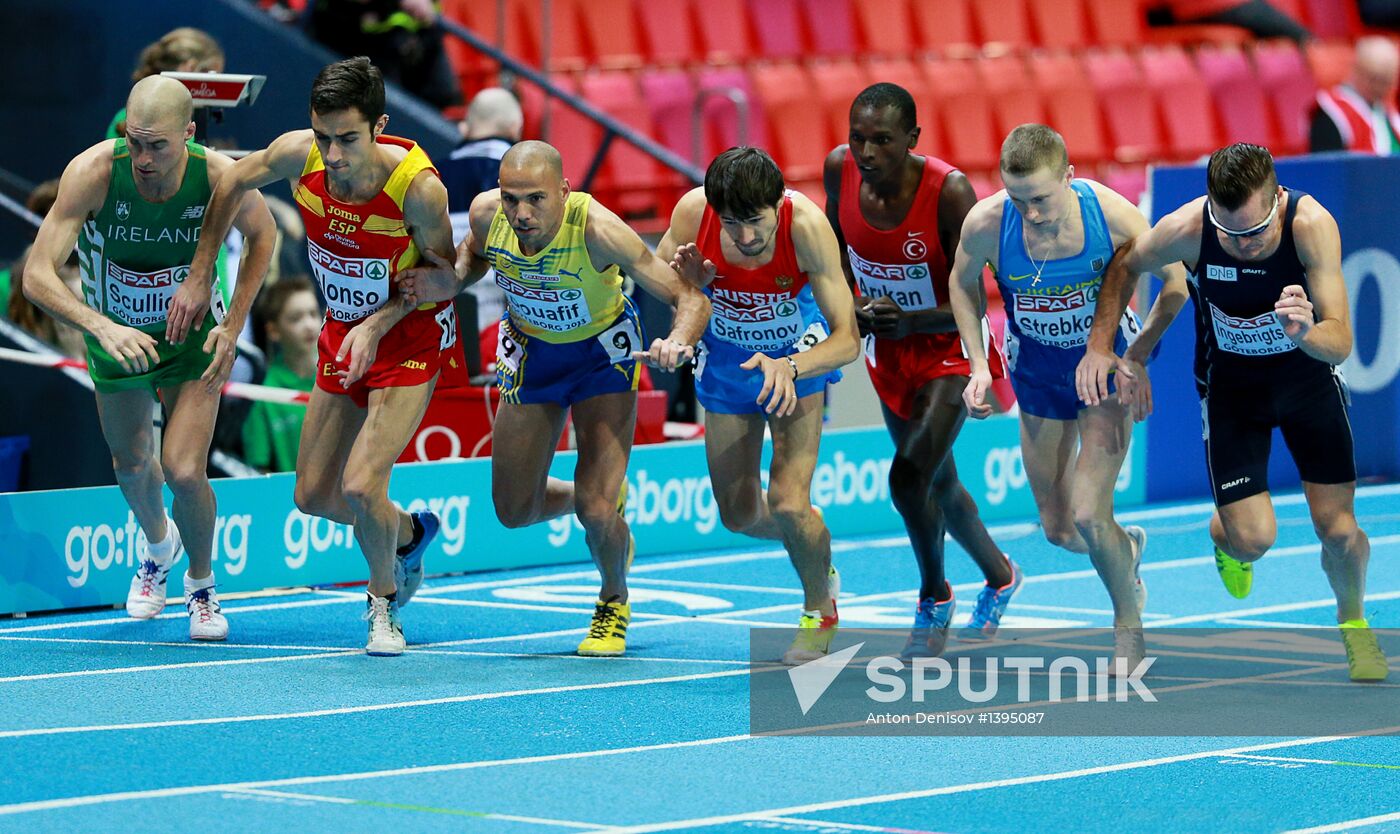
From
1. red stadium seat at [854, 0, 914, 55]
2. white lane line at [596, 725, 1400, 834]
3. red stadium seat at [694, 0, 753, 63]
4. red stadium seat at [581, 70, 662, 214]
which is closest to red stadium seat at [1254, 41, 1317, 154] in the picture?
red stadium seat at [854, 0, 914, 55]

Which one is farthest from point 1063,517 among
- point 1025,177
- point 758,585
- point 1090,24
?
point 1090,24

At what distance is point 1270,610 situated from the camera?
32.2ft

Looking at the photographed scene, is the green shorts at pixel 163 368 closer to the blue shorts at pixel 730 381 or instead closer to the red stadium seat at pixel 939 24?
the blue shorts at pixel 730 381

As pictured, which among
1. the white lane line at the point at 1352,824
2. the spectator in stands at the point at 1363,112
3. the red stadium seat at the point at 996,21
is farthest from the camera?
the red stadium seat at the point at 996,21

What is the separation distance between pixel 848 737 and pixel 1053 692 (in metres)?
1.12

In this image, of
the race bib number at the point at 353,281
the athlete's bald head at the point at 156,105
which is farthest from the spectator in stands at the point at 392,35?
the race bib number at the point at 353,281

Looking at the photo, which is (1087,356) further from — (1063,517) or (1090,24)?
(1090,24)

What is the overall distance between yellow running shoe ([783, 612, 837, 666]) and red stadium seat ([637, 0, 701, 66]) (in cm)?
890

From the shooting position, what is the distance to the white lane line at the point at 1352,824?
5.68 meters

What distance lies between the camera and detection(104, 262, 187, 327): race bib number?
8.55m

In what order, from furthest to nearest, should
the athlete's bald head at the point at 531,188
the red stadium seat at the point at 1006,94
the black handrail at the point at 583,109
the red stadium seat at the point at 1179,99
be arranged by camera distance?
1. the red stadium seat at the point at 1179,99
2. the red stadium seat at the point at 1006,94
3. the black handrail at the point at 583,109
4. the athlete's bald head at the point at 531,188

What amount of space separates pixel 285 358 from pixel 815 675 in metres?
4.46

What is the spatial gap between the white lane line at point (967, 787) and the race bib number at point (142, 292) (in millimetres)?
3211

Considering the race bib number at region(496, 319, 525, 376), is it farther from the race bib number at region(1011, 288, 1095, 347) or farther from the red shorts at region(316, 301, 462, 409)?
the race bib number at region(1011, 288, 1095, 347)
